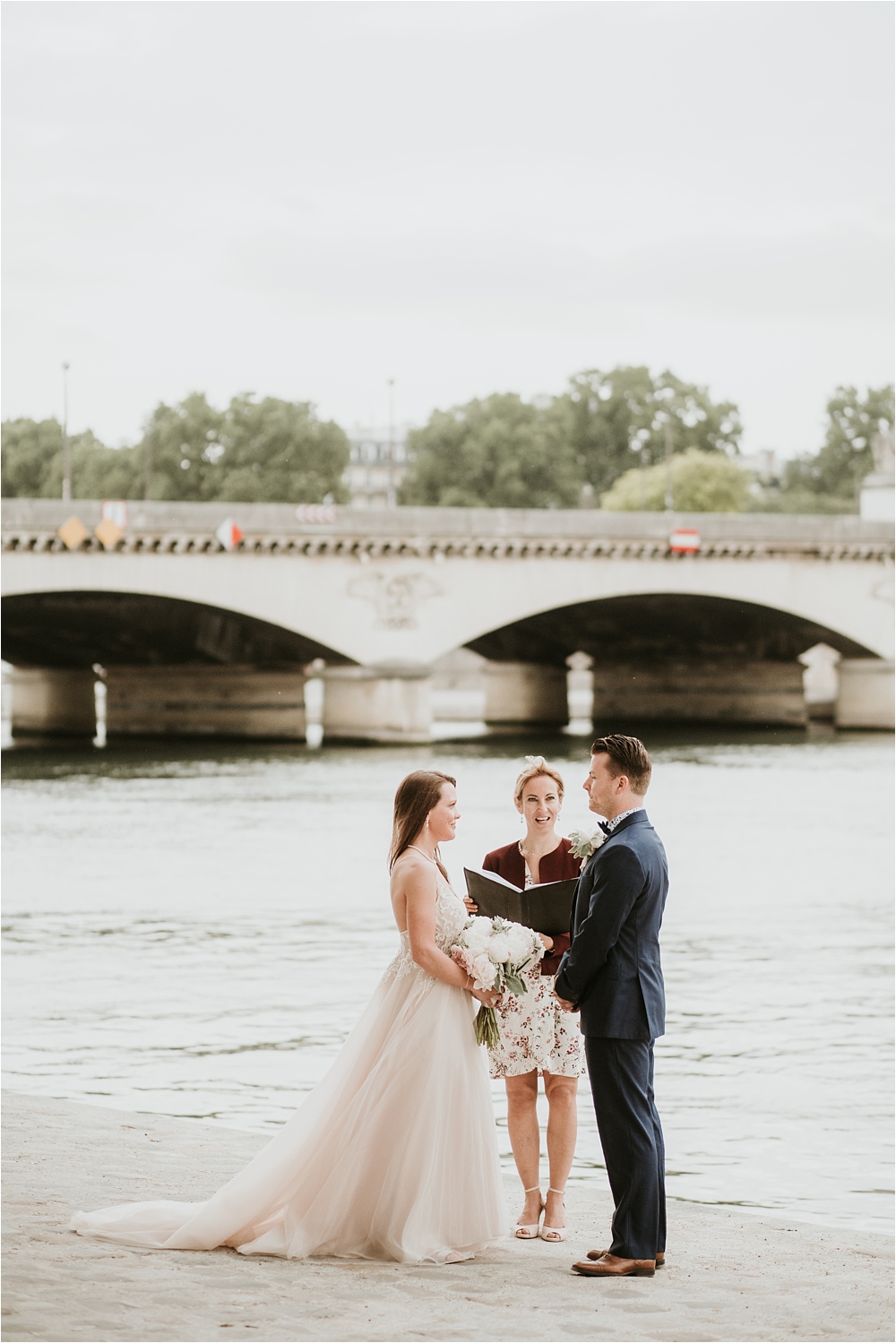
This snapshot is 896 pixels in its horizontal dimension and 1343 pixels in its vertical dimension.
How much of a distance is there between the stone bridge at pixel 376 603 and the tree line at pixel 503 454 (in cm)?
1937

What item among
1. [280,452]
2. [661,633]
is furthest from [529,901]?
[280,452]

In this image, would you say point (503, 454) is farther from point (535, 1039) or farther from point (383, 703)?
point (535, 1039)

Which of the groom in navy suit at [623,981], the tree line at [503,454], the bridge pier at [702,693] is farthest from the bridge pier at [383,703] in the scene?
the groom in navy suit at [623,981]

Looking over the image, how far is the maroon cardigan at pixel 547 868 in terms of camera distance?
5.42m

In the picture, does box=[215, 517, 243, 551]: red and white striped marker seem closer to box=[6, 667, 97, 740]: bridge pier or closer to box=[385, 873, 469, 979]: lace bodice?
box=[6, 667, 97, 740]: bridge pier

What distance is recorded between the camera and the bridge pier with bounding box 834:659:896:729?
148ft

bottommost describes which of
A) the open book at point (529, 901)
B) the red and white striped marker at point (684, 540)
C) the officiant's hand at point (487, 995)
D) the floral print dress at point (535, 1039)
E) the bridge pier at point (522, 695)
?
the bridge pier at point (522, 695)

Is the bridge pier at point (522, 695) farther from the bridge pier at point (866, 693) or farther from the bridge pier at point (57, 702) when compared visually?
the bridge pier at point (57, 702)

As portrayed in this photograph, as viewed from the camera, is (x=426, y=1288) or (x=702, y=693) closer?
(x=426, y=1288)

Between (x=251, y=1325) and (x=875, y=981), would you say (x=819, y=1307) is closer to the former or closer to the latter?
(x=251, y=1325)

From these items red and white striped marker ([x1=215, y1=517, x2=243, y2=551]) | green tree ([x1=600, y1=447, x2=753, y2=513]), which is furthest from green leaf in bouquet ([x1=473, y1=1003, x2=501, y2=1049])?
green tree ([x1=600, y1=447, x2=753, y2=513])

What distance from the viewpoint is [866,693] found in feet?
149

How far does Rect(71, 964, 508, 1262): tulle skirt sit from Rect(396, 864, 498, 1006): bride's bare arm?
8 cm

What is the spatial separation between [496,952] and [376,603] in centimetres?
3514
